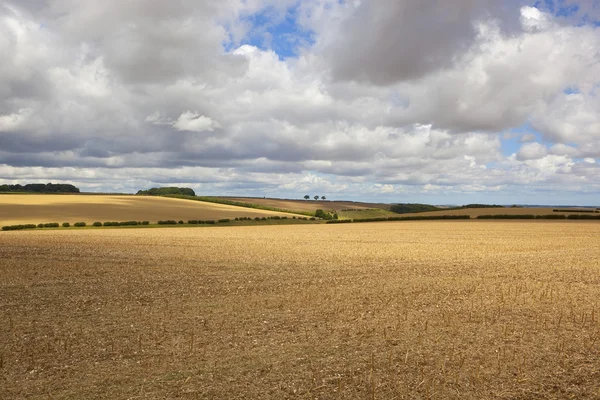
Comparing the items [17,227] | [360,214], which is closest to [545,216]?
[360,214]

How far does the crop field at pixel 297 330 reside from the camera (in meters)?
8.87

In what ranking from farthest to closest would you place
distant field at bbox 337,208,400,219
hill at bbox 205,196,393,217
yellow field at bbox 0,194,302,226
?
hill at bbox 205,196,393,217
distant field at bbox 337,208,400,219
yellow field at bbox 0,194,302,226

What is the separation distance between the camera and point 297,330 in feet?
41.3

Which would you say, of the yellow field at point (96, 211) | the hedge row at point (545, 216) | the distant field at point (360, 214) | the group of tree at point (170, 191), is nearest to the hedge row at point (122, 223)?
the yellow field at point (96, 211)

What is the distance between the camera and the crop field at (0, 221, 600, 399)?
8867 mm

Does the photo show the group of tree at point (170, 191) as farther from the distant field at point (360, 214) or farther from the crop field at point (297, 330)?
the crop field at point (297, 330)

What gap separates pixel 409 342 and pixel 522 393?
129 inches

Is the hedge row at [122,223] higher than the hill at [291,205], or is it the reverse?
the hill at [291,205]

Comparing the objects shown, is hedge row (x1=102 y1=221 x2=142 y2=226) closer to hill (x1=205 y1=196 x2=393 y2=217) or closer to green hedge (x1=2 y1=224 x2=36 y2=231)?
green hedge (x1=2 y1=224 x2=36 y2=231)

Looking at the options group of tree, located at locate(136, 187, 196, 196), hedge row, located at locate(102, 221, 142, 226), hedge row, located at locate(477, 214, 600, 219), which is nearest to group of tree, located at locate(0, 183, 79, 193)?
group of tree, located at locate(136, 187, 196, 196)

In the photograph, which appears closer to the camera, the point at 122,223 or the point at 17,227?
the point at 17,227

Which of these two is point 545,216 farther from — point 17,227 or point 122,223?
point 17,227

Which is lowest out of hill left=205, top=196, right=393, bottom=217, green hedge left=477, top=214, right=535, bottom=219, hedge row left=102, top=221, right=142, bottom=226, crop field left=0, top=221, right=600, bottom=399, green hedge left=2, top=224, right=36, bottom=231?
crop field left=0, top=221, right=600, bottom=399

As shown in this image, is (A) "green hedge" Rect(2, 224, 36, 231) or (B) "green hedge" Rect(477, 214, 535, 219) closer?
(A) "green hedge" Rect(2, 224, 36, 231)
